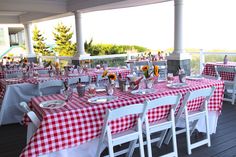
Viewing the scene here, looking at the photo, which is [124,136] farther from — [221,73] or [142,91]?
[221,73]

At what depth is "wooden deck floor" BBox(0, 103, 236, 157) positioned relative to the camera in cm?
310

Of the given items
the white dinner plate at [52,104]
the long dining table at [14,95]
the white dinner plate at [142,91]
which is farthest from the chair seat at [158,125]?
the long dining table at [14,95]

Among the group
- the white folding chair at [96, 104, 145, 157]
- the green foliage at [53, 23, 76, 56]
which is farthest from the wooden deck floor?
the green foliage at [53, 23, 76, 56]

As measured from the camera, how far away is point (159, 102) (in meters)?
2.57

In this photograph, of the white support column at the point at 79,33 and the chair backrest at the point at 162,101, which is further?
the white support column at the point at 79,33

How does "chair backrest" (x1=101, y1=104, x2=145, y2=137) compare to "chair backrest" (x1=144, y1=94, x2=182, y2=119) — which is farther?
"chair backrest" (x1=144, y1=94, x2=182, y2=119)

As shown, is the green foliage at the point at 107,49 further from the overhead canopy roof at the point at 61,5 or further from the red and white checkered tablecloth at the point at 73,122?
the red and white checkered tablecloth at the point at 73,122

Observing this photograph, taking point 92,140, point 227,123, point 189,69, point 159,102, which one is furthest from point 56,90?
point 189,69

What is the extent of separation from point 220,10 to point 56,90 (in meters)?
11.7

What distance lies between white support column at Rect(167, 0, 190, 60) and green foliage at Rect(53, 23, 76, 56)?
17.0 m

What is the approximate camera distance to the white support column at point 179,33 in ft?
21.3

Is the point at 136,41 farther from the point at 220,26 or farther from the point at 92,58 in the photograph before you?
the point at 92,58

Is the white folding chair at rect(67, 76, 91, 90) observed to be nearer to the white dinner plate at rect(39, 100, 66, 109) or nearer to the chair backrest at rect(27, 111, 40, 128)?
the white dinner plate at rect(39, 100, 66, 109)

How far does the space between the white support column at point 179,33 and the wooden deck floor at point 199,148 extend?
2.51m
